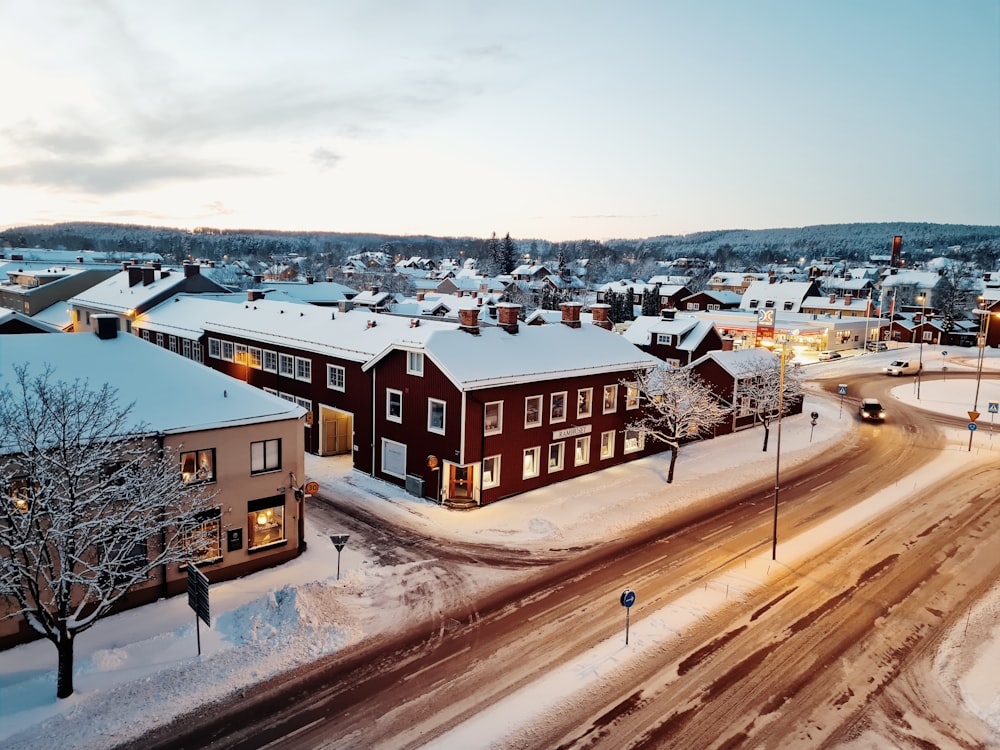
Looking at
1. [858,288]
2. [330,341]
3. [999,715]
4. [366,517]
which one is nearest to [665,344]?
[330,341]

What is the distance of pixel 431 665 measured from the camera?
18.6m

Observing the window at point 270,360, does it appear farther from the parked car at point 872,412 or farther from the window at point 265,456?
the parked car at point 872,412

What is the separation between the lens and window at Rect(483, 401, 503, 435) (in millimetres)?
31375

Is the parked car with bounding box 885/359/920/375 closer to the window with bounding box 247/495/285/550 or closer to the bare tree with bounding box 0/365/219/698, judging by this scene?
the window with bounding box 247/495/285/550

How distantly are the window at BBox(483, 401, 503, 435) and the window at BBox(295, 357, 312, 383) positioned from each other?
1310cm

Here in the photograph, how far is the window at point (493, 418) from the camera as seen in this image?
31.4 meters

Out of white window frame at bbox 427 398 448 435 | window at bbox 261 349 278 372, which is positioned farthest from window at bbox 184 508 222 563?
window at bbox 261 349 278 372

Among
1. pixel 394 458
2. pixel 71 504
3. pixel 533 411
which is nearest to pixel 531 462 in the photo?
pixel 533 411

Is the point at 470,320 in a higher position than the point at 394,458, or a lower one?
higher

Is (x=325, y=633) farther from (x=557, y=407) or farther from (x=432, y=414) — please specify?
A: (x=557, y=407)

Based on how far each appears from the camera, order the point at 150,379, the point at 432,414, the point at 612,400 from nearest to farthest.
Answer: the point at 150,379 < the point at 432,414 < the point at 612,400

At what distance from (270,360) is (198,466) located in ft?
67.9

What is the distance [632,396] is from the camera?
125ft

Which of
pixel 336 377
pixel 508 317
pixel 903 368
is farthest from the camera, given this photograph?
pixel 903 368
